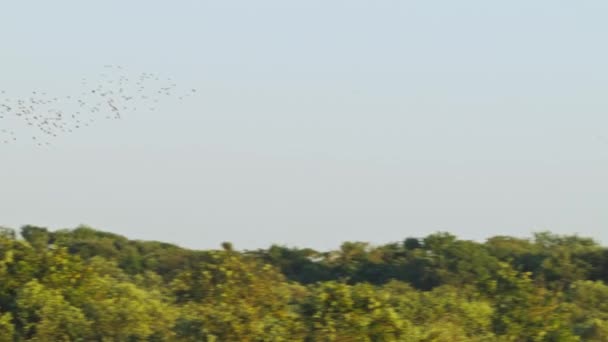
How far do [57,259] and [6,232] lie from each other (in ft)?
47.8

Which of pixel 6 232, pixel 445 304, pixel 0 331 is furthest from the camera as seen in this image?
pixel 6 232

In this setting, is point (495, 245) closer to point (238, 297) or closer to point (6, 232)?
point (6, 232)

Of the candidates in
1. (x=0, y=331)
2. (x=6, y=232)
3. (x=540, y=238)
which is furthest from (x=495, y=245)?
(x=0, y=331)

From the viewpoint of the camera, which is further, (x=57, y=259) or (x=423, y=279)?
(x=423, y=279)

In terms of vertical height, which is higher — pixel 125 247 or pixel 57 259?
pixel 125 247

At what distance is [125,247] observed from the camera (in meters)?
128

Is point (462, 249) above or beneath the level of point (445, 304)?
above

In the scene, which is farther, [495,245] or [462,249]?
[495,245]

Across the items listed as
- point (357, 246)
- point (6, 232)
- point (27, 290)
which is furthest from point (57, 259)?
point (357, 246)

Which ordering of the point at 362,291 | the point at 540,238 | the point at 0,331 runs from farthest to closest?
the point at 540,238 → the point at 0,331 → the point at 362,291

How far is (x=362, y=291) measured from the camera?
46438mm

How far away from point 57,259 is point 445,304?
15.4 meters

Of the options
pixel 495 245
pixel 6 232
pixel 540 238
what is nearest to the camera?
pixel 6 232

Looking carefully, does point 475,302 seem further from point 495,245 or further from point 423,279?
point 495,245
